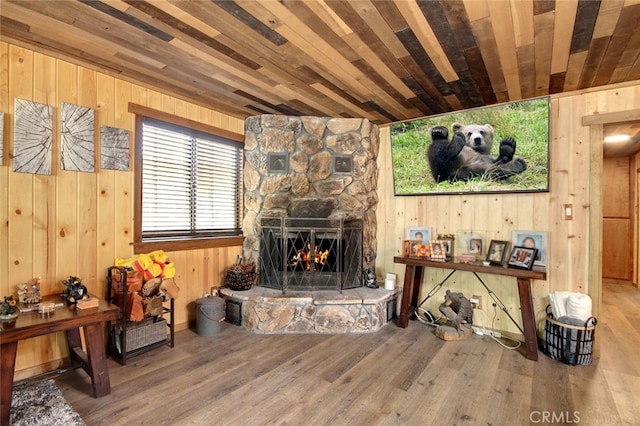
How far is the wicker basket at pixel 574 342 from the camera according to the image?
7.89ft

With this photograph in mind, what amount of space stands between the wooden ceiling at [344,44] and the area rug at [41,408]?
2.28 m

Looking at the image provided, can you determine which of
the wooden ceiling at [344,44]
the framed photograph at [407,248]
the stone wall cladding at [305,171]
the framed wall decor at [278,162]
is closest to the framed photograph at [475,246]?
the framed photograph at [407,248]

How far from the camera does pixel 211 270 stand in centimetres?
334

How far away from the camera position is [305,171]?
3.50 metres

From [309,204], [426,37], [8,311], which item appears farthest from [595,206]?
[8,311]

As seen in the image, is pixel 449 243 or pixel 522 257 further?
pixel 449 243

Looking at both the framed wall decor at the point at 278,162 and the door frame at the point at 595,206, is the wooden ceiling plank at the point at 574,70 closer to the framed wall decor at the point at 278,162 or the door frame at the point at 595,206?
the door frame at the point at 595,206

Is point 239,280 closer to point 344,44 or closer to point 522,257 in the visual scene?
point 344,44

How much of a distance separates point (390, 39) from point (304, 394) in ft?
7.73

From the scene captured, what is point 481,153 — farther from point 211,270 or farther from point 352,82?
point 211,270

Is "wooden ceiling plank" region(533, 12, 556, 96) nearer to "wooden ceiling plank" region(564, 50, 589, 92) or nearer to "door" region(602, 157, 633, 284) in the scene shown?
"wooden ceiling plank" region(564, 50, 589, 92)

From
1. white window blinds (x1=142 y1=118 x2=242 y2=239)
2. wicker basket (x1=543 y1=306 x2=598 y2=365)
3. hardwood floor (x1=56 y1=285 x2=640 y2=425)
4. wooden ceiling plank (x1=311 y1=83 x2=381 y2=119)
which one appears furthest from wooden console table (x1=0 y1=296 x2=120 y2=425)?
wicker basket (x1=543 y1=306 x2=598 y2=365)

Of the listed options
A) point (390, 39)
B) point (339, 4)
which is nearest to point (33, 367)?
point (339, 4)

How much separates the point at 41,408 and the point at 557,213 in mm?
4092
